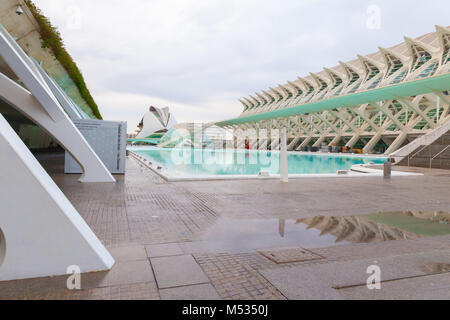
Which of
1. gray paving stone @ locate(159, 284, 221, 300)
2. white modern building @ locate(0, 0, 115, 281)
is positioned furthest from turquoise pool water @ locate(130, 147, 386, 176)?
gray paving stone @ locate(159, 284, 221, 300)

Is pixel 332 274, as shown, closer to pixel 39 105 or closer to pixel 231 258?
pixel 231 258

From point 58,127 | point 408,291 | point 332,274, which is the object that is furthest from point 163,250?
point 58,127

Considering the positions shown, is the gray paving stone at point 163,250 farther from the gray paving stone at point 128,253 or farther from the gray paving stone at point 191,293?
the gray paving stone at point 191,293

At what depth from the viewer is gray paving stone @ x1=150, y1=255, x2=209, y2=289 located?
246 cm

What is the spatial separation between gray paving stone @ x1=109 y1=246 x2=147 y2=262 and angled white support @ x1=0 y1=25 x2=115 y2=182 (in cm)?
541

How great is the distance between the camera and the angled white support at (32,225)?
7.47ft

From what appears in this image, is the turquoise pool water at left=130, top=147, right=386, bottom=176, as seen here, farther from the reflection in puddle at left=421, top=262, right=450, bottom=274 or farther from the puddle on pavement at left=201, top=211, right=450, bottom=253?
the reflection in puddle at left=421, top=262, right=450, bottom=274

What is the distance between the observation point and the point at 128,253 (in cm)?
313

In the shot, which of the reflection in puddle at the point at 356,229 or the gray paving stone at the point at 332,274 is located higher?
the reflection in puddle at the point at 356,229

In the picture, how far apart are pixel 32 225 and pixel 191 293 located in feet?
4.28

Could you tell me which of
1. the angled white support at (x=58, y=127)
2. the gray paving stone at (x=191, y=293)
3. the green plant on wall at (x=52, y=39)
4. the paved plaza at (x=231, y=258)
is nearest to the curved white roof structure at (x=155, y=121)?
the green plant on wall at (x=52, y=39)

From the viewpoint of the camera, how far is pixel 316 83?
51.8 m

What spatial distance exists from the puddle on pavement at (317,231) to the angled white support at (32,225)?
1.44m
